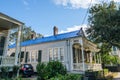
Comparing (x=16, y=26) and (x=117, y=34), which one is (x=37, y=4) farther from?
(x=117, y=34)

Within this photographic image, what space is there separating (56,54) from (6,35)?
743 centimetres

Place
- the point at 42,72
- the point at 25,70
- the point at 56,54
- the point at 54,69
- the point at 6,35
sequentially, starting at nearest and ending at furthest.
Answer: the point at 42,72 → the point at 54,69 → the point at 6,35 → the point at 25,70 → the point at 56,54

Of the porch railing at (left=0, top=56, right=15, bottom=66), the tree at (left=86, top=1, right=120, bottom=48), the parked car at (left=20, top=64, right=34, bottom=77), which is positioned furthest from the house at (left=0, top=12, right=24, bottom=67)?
the tree at (left=86, top=1, right=120, bottom=48)

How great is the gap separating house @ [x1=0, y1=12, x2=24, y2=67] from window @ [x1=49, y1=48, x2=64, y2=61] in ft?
23.4

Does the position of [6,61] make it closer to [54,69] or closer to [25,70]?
[54,69]

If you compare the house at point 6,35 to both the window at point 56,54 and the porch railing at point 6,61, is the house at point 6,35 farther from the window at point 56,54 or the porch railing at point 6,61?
the window at point 56,54

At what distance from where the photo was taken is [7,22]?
46.5 feet

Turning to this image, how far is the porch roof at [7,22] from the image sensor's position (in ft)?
43.1

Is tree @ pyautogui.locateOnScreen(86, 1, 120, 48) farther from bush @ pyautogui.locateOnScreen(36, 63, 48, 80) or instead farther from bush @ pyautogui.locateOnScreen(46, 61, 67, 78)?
bush @ pyautogui.locateOnScreen(36, 63, 48, 80)

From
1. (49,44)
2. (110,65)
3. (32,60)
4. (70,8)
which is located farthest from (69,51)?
(110,65)

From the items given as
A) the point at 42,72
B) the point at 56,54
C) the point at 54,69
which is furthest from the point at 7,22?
the point at 56,54

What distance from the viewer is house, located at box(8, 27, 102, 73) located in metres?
18.8

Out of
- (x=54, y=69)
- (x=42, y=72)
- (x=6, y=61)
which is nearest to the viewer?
(x=6, y=61)

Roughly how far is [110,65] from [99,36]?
16.2m
